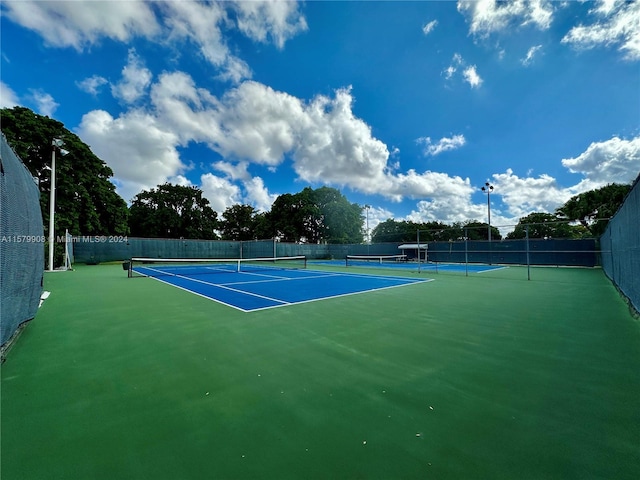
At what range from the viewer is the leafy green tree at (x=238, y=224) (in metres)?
48.2

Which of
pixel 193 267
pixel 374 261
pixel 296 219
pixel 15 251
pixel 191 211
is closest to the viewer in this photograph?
pixel 15 251

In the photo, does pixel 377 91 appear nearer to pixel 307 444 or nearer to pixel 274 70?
pixel 274 70

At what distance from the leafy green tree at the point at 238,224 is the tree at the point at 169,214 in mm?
5439

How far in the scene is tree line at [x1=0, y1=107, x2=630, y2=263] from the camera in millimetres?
20828

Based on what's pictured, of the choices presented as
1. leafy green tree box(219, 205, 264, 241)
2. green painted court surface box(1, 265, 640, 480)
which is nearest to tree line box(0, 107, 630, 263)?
leafy green tree box(219, 205, 264, 241)

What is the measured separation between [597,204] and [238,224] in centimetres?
4610

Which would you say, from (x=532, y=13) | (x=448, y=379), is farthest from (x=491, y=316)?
(x=532, y=13)

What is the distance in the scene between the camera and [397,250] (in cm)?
2916

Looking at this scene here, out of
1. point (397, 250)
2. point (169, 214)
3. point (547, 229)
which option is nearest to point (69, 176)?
point (169, 214)

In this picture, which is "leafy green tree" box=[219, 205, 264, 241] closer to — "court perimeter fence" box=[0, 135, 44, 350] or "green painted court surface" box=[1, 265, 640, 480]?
"court perimeter fence" box=[0, 135, 44, 350]

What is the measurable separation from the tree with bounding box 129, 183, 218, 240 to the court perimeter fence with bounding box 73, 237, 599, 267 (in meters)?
16.7

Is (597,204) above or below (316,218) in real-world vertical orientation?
below

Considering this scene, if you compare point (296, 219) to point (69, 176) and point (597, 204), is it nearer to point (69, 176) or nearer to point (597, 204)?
point (69, 176)

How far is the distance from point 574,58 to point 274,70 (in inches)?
547
